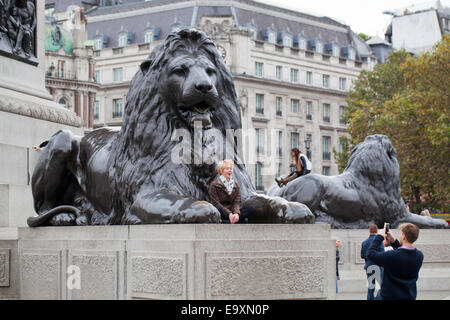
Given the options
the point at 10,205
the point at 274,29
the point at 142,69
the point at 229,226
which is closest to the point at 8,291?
the point at 10,205

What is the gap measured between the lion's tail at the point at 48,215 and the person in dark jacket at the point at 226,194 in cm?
225

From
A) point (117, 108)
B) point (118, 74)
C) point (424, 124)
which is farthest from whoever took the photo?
point (117, 108)

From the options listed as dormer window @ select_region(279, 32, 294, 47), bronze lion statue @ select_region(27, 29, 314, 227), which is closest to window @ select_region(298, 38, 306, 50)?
dormer window @ select_region(279, 32, 294, 47)

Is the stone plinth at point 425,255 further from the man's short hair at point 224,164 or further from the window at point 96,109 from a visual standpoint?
the window at point 96,109

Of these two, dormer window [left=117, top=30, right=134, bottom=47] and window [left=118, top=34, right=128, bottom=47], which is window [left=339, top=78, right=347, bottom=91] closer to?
dormer window [left=117, top=30, right=134, bottom=47]

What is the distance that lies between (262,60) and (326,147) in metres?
11.8

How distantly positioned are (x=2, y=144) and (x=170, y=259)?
5893 millimetres

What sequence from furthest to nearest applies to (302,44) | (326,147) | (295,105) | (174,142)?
1. (326,147)
2. (302,44)
3. (295,105)
4. (174,142)

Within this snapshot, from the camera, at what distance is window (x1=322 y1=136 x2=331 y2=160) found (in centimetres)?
8200

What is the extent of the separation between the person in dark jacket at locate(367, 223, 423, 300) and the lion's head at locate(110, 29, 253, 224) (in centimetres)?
157

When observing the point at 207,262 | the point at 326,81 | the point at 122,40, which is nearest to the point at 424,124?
the point at 207,262

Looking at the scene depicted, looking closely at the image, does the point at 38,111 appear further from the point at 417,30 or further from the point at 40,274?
the point at 417,30

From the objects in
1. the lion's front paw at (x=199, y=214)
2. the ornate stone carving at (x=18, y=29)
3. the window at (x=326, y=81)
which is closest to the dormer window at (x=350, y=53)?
the window at (x=326, y=81)

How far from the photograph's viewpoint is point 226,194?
26.5 feet
